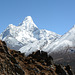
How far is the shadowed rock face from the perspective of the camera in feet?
167

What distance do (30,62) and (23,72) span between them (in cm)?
993

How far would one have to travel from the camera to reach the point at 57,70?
67.0m

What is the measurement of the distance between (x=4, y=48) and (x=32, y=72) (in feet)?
35.8

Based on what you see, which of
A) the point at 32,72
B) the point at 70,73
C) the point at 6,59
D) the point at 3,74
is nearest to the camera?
the point at 3,74

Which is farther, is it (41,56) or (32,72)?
(41,56)

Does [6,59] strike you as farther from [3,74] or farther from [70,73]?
[70,73]

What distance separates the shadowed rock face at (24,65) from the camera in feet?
167

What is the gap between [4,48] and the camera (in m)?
57.4

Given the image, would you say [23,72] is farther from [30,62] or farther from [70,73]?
[70,73]

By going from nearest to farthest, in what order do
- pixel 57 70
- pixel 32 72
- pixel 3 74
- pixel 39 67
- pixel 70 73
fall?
1. pixel 3 74
2. pixel 32 72
3. pixel 39 67
4. pixel 57 70
5. pixel 70 73

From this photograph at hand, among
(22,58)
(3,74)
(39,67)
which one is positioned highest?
(22,58)

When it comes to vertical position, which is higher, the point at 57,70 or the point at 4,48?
the point at 4,48

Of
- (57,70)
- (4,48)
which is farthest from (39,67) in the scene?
(4,48)

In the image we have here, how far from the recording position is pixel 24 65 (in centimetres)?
6044
